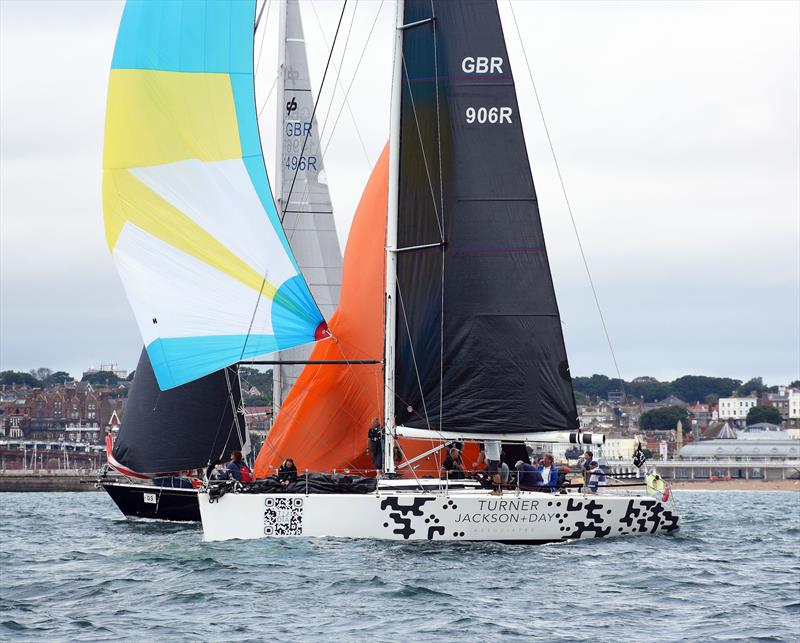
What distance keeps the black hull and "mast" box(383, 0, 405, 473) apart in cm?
710

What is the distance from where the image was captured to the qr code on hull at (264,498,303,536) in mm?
16781

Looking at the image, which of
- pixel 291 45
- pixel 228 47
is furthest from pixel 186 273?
pixel 291 45

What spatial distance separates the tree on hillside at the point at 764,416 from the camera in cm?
15062

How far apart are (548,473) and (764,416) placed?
137619 mm

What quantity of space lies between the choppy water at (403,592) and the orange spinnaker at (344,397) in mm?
2390

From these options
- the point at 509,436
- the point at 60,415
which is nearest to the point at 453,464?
the point at 509,436

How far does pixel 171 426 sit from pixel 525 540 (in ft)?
30.6

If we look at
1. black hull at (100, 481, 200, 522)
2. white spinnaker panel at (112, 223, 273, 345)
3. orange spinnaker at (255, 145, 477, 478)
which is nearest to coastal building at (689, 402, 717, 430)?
black hull at (100, 481, 200, 522)

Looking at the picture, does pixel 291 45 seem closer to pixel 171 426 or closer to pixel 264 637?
pixel 171 426

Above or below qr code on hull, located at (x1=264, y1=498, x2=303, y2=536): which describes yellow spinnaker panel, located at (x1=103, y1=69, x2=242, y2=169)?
above

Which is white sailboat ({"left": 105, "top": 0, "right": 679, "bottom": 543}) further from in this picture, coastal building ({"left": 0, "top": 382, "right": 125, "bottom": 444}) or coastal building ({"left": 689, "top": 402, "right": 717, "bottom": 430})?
coastal building ({"left": 689, "top": 402, "right": 717, "bottom": 430})

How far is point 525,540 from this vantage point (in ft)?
55.8

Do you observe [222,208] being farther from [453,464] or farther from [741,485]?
[741,485]

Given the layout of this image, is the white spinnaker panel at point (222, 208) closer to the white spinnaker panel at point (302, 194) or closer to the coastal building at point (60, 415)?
the white spinnaker panel at point (302, 194)
